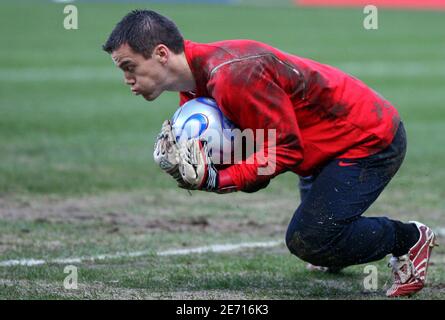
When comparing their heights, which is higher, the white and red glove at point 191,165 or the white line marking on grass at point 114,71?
the white and red glove at point 191,165

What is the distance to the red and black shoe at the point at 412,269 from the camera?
599 centimetres

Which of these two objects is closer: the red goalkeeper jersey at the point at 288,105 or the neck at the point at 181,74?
the red goalkeeper jersey at the point at 288,105

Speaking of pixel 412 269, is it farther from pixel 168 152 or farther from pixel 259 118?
pixel 168 152

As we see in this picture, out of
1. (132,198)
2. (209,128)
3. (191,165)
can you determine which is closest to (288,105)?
(209,128)

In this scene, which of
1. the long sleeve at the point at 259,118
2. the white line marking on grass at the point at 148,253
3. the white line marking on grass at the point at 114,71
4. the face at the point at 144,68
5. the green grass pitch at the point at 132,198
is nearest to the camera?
the long sleeve at the point at 259,118

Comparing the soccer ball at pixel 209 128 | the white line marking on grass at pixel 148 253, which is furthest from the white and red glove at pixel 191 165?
the white line marking on grass at pixel 148 253

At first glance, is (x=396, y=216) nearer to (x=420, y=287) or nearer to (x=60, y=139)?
(x=420, y=287)

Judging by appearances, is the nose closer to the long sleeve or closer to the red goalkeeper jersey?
the red goalkeeper jersey

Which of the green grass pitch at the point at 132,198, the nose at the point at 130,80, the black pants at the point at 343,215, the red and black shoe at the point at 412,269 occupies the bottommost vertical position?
the green grass pitch at the point at 132,198

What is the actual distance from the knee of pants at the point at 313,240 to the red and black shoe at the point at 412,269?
1.62 feet

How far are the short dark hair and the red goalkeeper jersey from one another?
11 cm

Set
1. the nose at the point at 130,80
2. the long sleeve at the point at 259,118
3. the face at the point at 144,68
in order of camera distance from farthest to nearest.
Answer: the nose at the point at 130,80
the face at the point at 144,68
the long sleeve at the point at 259,118

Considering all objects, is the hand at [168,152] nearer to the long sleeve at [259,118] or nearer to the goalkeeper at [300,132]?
the goalkeeper at [300,132]

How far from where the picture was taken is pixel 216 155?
221 inches
